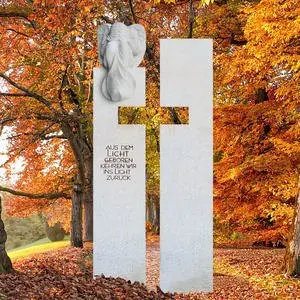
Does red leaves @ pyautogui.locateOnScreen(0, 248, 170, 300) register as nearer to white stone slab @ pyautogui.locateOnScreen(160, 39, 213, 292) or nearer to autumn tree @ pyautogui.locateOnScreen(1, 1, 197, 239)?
white stone slab @ pyautogui.locateOnScreen(160, 39, 213, 292)

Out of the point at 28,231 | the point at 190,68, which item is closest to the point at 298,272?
the point at 190,68

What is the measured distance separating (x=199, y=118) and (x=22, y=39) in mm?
9539

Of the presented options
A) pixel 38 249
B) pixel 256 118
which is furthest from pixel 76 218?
pixel 256 118

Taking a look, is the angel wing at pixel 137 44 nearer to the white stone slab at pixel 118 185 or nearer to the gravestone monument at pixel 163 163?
the gravestone monument at pixel 163 163

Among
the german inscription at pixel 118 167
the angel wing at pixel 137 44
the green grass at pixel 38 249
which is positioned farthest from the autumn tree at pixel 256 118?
the green grass at pixel 38 249

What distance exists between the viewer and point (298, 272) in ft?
36.8

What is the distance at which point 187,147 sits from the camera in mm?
10289

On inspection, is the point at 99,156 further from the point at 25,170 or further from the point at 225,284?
the point at 25,170

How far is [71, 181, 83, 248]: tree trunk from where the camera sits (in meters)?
19.0

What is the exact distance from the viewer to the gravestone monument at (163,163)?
10.3 metres

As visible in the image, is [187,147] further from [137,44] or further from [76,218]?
[76,218]

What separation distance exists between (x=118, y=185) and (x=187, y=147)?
1319 millimetres

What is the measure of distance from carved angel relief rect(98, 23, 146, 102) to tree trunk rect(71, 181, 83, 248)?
30.4 ft

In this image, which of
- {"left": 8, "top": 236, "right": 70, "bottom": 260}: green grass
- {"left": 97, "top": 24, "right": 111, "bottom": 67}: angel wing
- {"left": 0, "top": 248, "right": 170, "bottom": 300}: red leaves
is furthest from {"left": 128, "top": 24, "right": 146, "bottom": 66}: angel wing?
{"left": 8, "top": 236, "right": 70, "bottom": 260}: green grass
